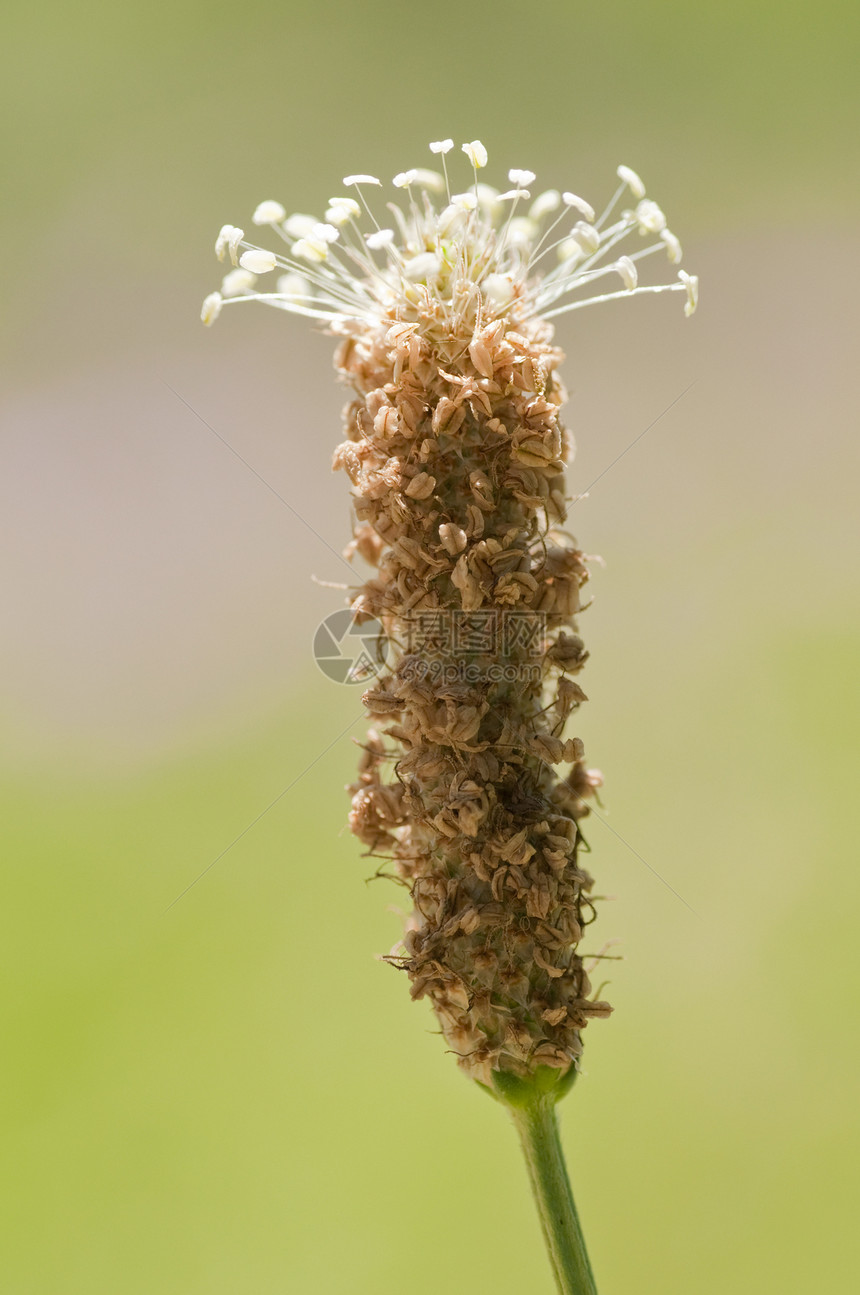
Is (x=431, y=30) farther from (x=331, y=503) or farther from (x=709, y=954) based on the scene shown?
(x=709, y=954)

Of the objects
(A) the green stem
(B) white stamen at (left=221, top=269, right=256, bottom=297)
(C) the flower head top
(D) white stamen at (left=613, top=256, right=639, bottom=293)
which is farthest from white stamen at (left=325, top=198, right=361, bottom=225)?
(A) the green stem

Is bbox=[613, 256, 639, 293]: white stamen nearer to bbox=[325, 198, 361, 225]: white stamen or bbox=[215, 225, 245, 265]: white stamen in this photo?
bbox=[325, 198, 361, 225]: white stamen

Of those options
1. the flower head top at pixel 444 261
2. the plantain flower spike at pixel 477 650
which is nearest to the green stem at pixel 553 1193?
the plantain flower spike at pixel 477 650

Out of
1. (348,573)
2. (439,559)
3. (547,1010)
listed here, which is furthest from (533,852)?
(348,573)

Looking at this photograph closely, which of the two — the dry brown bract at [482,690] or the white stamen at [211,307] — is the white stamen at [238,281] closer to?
the white stamen at [211,307]

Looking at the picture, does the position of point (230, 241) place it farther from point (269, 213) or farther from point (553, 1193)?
point (553, 1193)

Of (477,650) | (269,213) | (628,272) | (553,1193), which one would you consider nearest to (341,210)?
(269,213)
